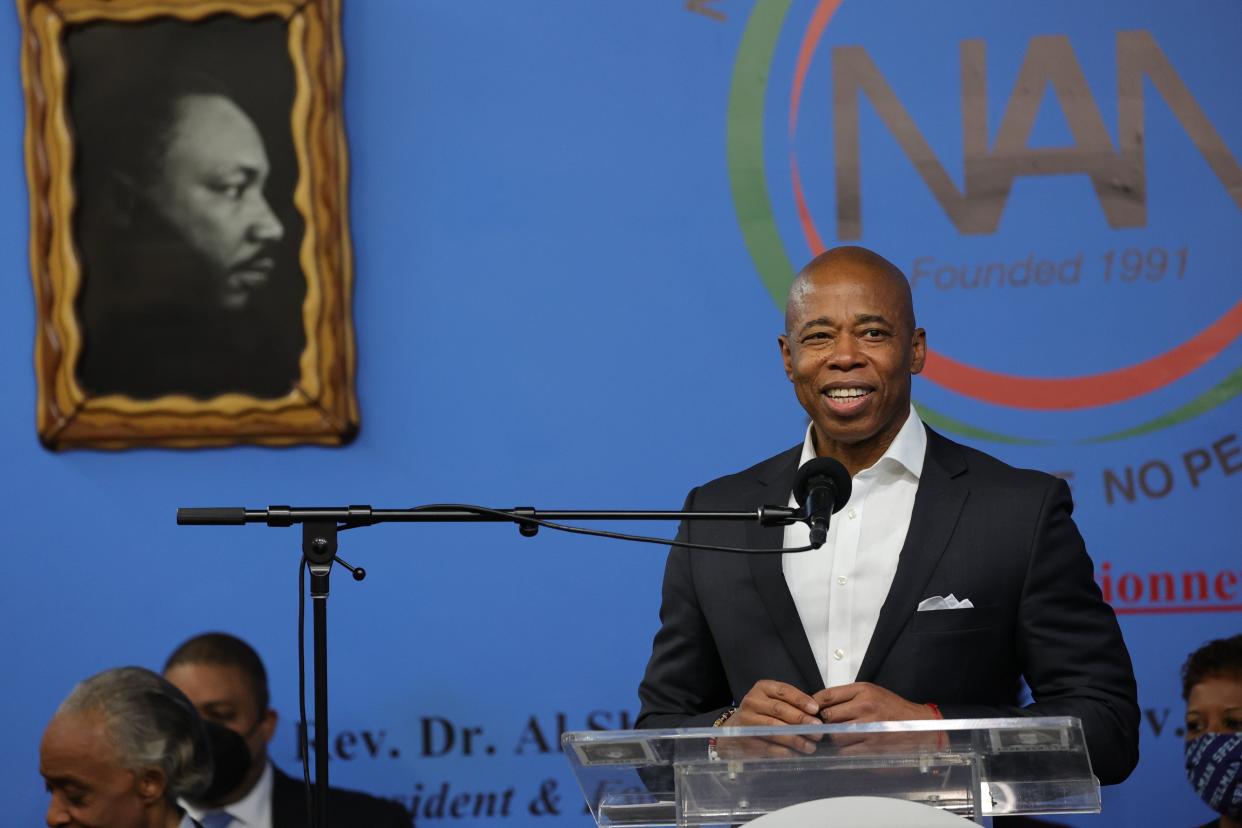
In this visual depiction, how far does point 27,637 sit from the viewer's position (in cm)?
370

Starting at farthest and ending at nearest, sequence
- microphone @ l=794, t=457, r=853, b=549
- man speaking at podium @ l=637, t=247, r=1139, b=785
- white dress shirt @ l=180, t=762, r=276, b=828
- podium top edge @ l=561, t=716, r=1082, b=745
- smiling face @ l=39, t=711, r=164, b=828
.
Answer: white dress shirt @ l=180, t=762, r=276, b=828 → smiling face @ l=39, t=711, r=164, b=828 → man speaking at podium @ l=637, t=247, r=1139, b=785 → microphone @ l=794, t=457, r=853, b=549 → podium top edge @ l=561, t=716, r=1082, b=745

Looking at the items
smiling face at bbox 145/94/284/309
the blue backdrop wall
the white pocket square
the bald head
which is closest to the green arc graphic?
the blue backdrop wall

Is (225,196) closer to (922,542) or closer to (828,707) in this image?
(922,542)

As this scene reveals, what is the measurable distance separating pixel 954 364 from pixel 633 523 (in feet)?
2.64

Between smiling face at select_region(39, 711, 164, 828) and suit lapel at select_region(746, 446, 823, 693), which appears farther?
smiling face at select_region(39, 711, 164, 828)

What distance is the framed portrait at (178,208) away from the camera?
11.9 ft

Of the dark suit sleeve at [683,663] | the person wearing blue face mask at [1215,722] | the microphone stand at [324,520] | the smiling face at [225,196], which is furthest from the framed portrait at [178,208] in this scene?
the person wearing blue face mask at [1215,722]

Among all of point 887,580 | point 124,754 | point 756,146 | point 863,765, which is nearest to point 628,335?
point 756,146

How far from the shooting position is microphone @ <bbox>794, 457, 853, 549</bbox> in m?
1.97

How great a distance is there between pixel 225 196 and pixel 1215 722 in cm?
254

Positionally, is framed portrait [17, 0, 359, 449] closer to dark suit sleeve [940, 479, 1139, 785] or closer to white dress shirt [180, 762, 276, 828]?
white dress shirt [180, 762, 276, 828]

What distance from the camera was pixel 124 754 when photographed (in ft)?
11.0

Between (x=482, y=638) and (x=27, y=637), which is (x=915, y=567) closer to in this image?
(x=482, y=638)

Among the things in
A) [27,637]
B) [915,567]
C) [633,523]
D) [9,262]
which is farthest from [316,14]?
[915,567]
